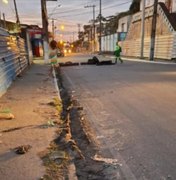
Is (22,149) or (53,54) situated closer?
(22,149)

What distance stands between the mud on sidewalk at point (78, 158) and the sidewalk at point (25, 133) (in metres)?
0.17

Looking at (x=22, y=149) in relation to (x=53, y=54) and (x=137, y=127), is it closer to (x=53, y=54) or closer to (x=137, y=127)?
(x=137, y=127)

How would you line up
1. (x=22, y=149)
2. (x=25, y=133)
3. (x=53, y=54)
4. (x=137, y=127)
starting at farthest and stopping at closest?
1. (x=53, y=54)
2. (x=137, y=127)
3. (x=25, y=133)
4. (x=22, y=149)

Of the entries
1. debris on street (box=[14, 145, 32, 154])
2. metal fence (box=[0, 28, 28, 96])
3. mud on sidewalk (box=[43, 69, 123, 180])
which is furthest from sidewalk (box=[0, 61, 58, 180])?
metal fence (box=[0, 28, 28, 96])

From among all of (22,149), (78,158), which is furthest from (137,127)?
(22,149)

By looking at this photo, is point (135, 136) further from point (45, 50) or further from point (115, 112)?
point (45, 50)

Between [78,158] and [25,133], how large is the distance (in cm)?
138

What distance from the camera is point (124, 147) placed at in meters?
4.33

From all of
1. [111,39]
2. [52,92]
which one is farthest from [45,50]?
[111,39]

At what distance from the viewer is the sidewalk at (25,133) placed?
11.1 feet

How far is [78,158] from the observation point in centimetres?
390

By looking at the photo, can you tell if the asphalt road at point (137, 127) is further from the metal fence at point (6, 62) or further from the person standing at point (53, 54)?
the person standing at point (53, 54)

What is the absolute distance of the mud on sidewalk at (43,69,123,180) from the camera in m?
3.40

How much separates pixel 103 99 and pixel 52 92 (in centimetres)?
198
